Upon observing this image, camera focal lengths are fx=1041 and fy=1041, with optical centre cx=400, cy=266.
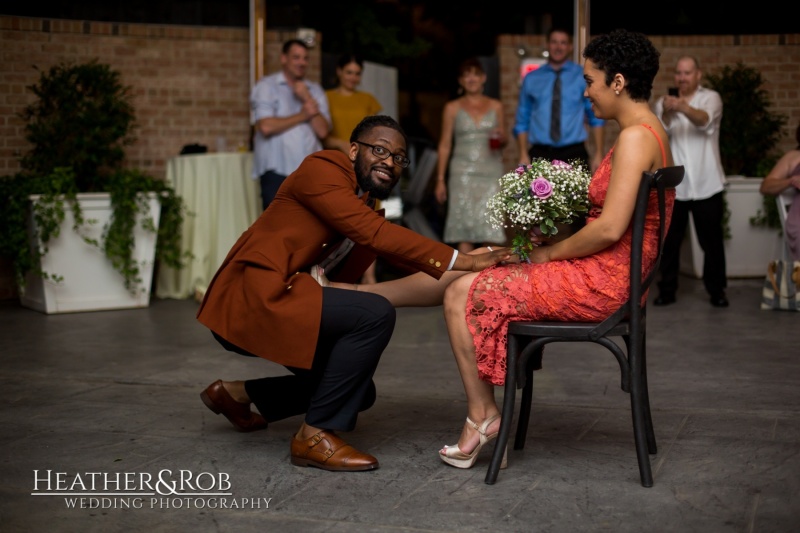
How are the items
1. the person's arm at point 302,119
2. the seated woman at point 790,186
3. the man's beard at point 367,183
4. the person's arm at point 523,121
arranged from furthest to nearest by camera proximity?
the person's arm at point 523,121 → the person's arm at point 302,119 → the seated woman at point 790,186 → the man's beard at point 367,183

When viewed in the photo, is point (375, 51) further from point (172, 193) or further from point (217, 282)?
point (217, 282)

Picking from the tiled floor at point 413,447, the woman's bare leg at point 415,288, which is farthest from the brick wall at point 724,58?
the woman's bare leg at point 415,288

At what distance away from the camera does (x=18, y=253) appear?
23.2 feet

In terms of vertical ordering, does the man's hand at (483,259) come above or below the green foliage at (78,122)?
below

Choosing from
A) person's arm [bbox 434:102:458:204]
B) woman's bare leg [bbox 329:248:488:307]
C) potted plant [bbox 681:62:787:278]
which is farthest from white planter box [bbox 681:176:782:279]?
woman's bare leg [bbox 329:248:488:307]

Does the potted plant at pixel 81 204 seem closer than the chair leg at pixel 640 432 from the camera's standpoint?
No

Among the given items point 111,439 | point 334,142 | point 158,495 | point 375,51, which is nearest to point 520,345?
point 158,495

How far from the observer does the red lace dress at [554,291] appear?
11.0 ft

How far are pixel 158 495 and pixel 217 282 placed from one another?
29.8 inches

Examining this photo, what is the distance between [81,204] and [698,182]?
4.25 metres

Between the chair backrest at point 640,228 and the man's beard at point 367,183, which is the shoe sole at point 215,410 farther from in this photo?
the chair backrest at point 640,228

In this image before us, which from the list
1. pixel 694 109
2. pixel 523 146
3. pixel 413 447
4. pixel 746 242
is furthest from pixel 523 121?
pixel 413 447

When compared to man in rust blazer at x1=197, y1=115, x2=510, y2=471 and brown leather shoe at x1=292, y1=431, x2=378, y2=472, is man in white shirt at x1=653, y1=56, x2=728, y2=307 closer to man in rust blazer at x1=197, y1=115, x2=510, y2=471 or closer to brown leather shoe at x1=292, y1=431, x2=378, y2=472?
man in rust blazer at x1=197, y1=115, x2=510, y2=471

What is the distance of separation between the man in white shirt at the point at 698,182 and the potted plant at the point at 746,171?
1.23 metres
